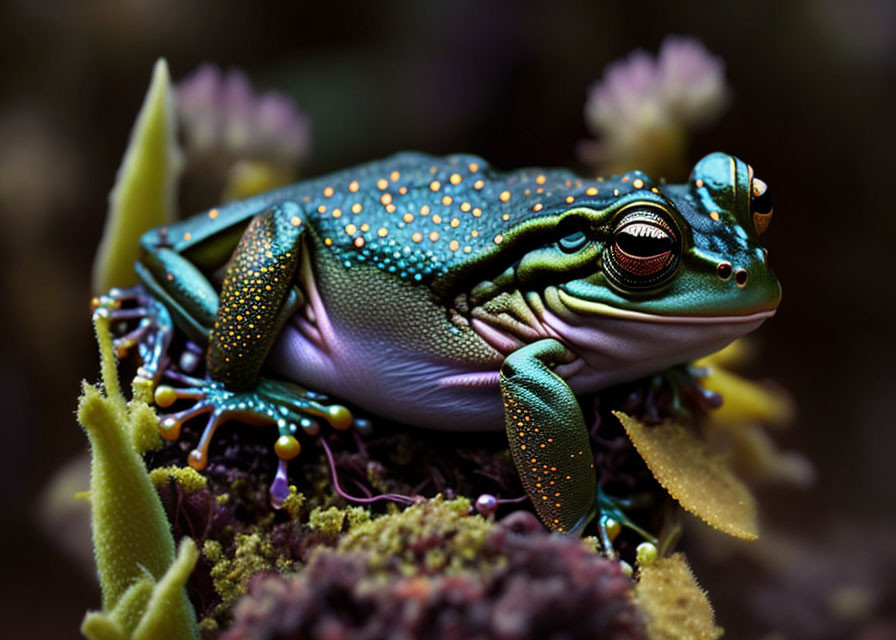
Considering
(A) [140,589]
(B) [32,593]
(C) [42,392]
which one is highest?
(A) [140,589]

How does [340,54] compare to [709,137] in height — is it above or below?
above

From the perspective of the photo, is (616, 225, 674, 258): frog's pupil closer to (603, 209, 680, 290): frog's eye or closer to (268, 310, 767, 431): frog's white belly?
(603, 209, 680, 290): frog's eye

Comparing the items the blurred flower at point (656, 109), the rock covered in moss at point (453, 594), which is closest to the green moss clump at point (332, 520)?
the rock covered in moss at point (453, 594)

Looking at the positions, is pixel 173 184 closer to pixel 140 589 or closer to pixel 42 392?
pixel 140 589

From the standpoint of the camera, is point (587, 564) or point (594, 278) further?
point (594, 278)

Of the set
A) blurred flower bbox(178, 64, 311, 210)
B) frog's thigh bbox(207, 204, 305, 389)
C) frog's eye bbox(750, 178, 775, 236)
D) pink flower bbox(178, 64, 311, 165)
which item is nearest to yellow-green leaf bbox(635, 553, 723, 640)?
frog's eye bbox(750, 178, 775, 236)

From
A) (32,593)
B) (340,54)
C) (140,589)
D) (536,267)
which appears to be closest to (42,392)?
(32,593)
